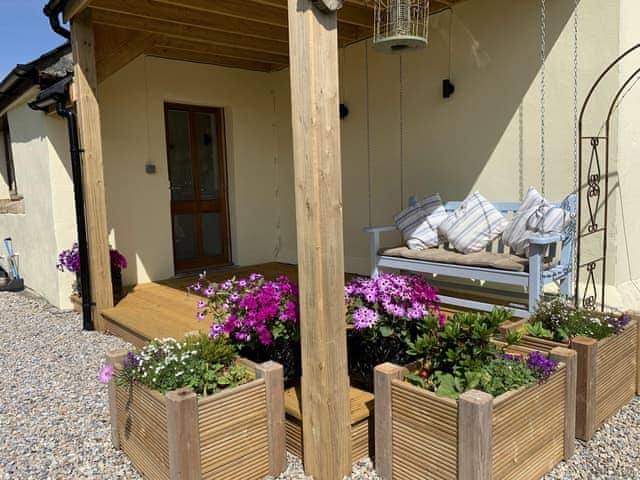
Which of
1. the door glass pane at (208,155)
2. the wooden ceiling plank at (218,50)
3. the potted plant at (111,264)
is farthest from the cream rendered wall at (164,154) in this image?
the potted plant at (111,264)

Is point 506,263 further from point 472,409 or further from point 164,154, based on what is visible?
point 164,154

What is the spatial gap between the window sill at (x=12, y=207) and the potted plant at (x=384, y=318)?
17.2ft

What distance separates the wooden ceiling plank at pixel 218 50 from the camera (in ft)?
16.9

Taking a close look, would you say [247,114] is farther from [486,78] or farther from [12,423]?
[12,423]

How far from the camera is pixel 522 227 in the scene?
3498mm

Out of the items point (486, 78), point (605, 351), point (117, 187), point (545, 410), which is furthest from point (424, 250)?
point (117, 187)

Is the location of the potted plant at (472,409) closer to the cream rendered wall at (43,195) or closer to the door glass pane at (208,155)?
the cream rendered wall at (43,195)

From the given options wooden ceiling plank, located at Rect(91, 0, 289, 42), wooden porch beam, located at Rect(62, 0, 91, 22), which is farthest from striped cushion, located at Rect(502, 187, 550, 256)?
wooden porch beam, located at Rect(62, 0, 91, 22)

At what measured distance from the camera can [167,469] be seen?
1854 millimetres

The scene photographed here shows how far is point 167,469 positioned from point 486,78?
12.4 feet

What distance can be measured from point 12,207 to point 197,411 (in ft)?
19.5

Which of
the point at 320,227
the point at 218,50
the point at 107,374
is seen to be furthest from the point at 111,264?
the point at 320,227

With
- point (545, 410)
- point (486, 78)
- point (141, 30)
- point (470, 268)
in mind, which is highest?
point (141, 30)

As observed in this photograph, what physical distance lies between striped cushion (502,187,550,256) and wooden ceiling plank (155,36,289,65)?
340 cm
